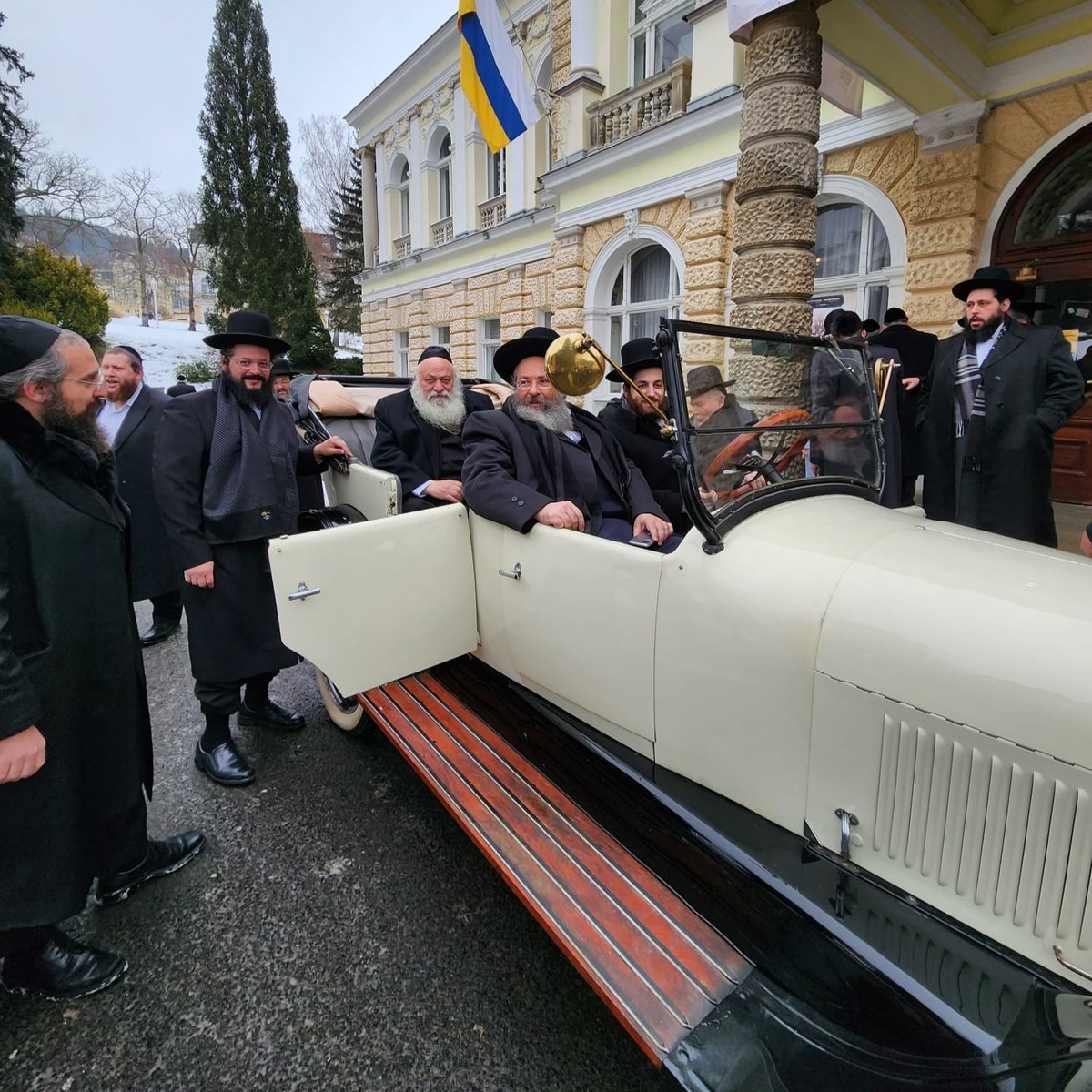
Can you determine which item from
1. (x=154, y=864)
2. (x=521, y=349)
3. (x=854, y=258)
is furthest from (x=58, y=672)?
(x=854, y=258)

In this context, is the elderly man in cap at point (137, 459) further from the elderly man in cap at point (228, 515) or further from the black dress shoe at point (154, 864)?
the black dress shoe at point (154, 864)

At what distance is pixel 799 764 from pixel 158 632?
4692 millimetres

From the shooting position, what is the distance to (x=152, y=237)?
3438cm

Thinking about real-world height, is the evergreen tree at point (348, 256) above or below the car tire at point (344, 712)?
above

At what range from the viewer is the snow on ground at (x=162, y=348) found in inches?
926

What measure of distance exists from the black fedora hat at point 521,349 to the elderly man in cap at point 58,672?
168 centimetres

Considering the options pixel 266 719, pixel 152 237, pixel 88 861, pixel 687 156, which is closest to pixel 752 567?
pixel 88 861

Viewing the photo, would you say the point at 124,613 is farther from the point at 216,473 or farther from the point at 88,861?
the point at 216,473

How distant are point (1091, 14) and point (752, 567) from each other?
7489 millimetres

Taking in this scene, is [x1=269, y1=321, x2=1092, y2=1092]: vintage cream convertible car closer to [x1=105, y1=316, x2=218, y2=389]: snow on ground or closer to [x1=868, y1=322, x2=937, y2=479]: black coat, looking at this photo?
[x1=868, y1=322, x2=937, y2=479]: black coat

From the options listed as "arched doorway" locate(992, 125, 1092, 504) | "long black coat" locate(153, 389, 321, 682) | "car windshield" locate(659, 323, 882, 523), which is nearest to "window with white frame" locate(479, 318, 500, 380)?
"arched doorway" locate(992, 125, 1092, 504)

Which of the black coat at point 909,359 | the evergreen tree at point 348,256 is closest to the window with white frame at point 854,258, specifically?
the black coat at point 909,359

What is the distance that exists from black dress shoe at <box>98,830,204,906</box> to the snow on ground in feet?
74.6

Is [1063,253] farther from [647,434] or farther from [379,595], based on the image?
[379,595]
